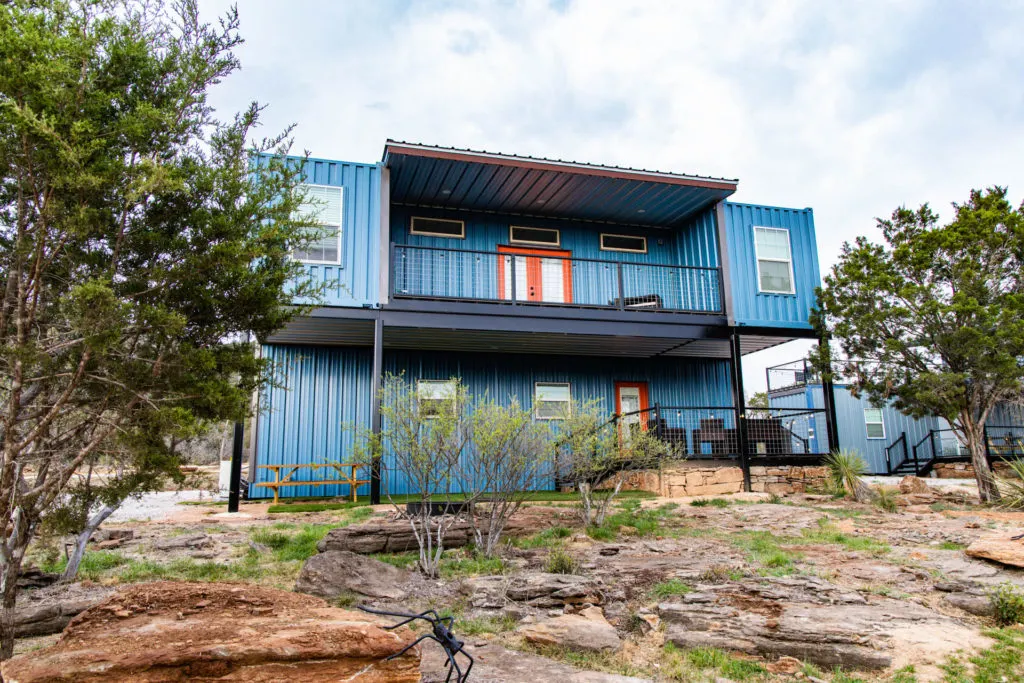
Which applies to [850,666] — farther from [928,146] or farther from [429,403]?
[928,146]

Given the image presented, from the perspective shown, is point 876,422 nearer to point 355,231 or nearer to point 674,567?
point 674,567

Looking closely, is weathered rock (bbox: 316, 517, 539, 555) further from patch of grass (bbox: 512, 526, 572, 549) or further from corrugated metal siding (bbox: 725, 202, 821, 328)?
corrugated metal siding (bbox: 725, 202, 821, 328)

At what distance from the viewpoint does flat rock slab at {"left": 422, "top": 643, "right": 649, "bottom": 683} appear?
3660 mm

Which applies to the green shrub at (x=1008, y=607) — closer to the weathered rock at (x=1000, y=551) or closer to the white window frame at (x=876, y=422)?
the weathered rock at (x=1000, y=551)

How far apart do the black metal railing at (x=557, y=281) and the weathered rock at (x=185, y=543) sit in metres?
6.34

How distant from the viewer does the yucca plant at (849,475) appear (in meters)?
11.9

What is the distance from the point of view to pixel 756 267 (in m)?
14.9

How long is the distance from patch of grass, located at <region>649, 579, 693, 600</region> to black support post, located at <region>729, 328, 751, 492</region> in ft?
26.0

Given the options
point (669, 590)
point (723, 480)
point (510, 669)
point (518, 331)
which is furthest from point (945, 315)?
point (510, 669)

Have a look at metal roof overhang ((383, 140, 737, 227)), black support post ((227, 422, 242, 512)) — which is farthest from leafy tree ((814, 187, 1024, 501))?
black support post ((227, 422, 242, 512))

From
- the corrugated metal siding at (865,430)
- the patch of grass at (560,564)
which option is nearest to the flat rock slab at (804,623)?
the patch of grass at (560,564)

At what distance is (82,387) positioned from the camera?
414cm

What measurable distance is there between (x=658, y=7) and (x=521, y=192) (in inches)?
205

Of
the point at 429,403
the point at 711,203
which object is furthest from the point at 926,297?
the point at 429,403
